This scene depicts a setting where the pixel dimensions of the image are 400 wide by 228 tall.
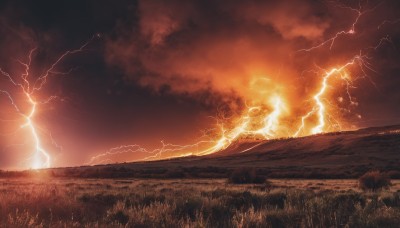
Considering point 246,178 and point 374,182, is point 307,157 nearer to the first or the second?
point 246,178

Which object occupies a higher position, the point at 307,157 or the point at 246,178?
the point at 307,157

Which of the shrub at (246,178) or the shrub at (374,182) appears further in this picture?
the shrub at (246,178)

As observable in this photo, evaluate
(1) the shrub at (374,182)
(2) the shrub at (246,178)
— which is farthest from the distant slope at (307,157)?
(1) the shrub at (374,182)

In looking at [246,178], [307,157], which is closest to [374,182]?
[246,178]

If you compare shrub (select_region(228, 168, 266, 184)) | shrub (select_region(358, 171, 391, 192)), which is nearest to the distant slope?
shrub (select_region(228, 168, 266, 184))

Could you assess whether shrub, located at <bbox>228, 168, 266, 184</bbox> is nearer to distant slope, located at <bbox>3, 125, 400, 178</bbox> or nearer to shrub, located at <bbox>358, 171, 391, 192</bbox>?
shrub, located at <bbox>358, 171, 391, 192</bbox>

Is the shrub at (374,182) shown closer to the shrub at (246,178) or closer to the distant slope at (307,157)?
the shrub at (246,178)

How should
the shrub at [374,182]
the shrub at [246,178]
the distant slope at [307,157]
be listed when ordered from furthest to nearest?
the distant slope at [307,157] → the shrub at [246,178] → the shrub at [374,182]

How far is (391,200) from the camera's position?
573 inches

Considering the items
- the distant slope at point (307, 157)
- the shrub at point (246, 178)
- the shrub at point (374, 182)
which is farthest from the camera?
the distant slope at point (307, 157)

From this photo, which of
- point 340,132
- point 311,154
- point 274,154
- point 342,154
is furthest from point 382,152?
point 340,132

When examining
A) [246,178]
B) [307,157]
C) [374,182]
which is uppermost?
[307,157]

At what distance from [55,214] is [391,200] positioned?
1052 centimetres

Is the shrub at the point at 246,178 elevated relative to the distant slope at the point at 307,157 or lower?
lower
